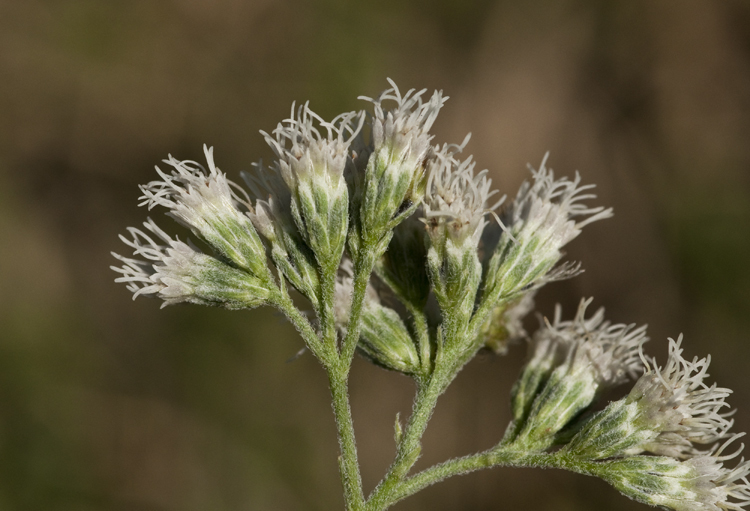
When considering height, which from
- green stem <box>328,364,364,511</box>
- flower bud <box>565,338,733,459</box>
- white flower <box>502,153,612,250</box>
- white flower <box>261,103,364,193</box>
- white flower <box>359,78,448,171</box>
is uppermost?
white flower <box>502,153,612,250</box>

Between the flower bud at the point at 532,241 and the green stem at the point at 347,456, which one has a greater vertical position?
the flower bud at the point at 532,241

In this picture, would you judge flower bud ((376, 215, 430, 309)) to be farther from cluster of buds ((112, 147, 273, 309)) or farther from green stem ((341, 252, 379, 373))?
cluster of buds ((112, 147, 273, 309))

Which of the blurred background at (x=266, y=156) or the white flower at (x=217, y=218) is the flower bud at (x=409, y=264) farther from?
the blurred background at (x=266, y=156)

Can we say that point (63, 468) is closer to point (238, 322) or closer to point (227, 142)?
point (238, 322)

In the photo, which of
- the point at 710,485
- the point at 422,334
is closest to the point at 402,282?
the point at 422,334

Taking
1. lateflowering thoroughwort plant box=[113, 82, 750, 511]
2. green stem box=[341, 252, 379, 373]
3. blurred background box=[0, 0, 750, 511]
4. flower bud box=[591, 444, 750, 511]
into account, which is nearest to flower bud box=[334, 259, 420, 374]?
lateflowering thoroughwort plant box=[113, 82, 750, 511]

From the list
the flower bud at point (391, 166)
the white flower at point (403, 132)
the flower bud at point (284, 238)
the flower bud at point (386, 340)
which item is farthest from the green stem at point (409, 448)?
the white flower at point (403, 132)

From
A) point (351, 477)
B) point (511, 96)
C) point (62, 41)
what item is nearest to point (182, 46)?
point (62, 41)
